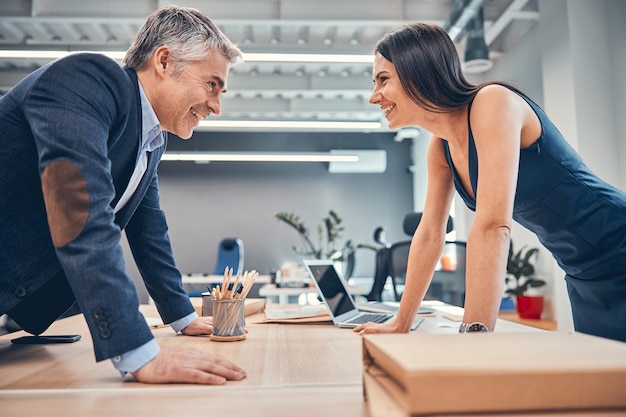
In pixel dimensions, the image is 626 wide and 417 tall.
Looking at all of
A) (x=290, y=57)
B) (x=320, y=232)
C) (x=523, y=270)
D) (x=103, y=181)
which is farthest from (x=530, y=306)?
(x=103, y=181)

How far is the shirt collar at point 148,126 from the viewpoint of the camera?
109 centimetres

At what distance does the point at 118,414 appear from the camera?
0.58 m

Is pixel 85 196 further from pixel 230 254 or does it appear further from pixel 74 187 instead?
pixel 230 254

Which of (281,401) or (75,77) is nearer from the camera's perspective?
(281,401)

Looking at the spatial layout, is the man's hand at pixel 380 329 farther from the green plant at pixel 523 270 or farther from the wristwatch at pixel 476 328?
the green plant at pixel 523 270

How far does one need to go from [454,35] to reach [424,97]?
12.2 feet

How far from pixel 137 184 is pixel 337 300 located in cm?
77

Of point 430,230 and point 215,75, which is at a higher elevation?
point 215,75

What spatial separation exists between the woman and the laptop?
208 mm

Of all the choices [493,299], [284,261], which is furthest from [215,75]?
[284,261]

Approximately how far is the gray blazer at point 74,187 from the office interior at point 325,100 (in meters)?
3.49

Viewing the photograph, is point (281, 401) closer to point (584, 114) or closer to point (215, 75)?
point (215, 75)

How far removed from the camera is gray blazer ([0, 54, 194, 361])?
728mm

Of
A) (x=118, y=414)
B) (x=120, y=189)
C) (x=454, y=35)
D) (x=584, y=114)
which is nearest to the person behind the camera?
(x=118, y=414)
